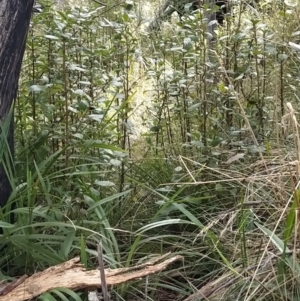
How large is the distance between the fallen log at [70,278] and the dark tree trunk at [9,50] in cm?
57

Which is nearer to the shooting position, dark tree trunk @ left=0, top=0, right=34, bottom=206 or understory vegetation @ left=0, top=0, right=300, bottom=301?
understory vegetation @ left=0, top=0, right=300, bottom=301

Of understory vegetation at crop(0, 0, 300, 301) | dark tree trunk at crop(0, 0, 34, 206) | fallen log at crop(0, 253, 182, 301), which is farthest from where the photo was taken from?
dark tree trunk at crop(0, 0, 34, 206)

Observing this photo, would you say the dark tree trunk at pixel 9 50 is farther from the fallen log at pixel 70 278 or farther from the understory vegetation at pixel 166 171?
the fallen log at pixel 70 278

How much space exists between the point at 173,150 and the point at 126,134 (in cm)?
26

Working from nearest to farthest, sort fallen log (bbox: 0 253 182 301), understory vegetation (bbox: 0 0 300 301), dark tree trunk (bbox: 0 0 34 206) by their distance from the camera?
1. fallen log (bbox: 0 253 182 301)
2. understory vegetation (bbox: 0 0 300 301)
3. dark tree trunk (bbox: 0 0 34 206)

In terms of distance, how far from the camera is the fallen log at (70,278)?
1.76 metres

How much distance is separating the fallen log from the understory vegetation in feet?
0.25

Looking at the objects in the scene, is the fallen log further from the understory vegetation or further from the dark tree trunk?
the dark tree trunk

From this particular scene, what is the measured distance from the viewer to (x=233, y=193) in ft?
7.85

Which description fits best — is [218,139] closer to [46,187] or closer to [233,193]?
[233,193]

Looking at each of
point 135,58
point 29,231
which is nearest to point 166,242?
point 29,231

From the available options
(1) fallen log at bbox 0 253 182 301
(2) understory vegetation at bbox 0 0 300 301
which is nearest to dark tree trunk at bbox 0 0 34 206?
(2) understory vegetation at bbox 0 0 300 301

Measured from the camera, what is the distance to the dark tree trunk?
2.24 meters

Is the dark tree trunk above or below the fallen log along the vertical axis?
above
